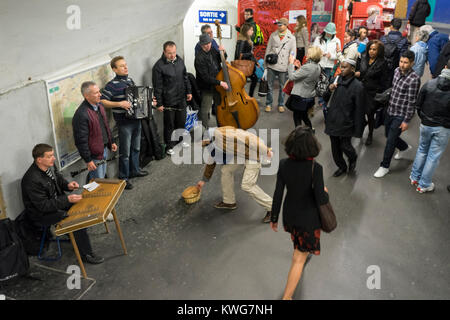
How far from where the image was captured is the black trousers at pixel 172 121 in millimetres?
6477

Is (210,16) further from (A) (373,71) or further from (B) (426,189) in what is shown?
(B) (426,189)

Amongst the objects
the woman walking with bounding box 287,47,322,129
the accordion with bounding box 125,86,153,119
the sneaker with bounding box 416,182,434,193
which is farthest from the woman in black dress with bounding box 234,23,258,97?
the sneaker with bounding box 416,182,434,193

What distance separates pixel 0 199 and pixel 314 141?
9.29 feet

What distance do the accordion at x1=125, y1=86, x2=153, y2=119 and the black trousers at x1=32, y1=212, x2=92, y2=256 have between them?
5.84ft

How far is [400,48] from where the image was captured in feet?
24.2

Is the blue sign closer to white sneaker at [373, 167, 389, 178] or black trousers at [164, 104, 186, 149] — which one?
black trousers at [164, 104, 186, 149]

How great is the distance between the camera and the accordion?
5.29m

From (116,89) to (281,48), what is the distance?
12.0 ft

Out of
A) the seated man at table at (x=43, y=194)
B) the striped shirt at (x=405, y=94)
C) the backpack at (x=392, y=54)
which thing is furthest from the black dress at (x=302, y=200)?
the backpack at (x=392, y=54)

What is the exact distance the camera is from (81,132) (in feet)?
14.8

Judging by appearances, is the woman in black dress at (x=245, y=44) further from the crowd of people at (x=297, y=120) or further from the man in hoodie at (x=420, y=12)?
the man in hoodie at (x=420, y=12)

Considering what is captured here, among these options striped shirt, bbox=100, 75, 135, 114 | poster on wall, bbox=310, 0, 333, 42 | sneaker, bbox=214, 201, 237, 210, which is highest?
poster on wall, bbox=310, 0, 333, 42

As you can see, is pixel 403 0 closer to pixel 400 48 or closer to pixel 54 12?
pixel 400 48
